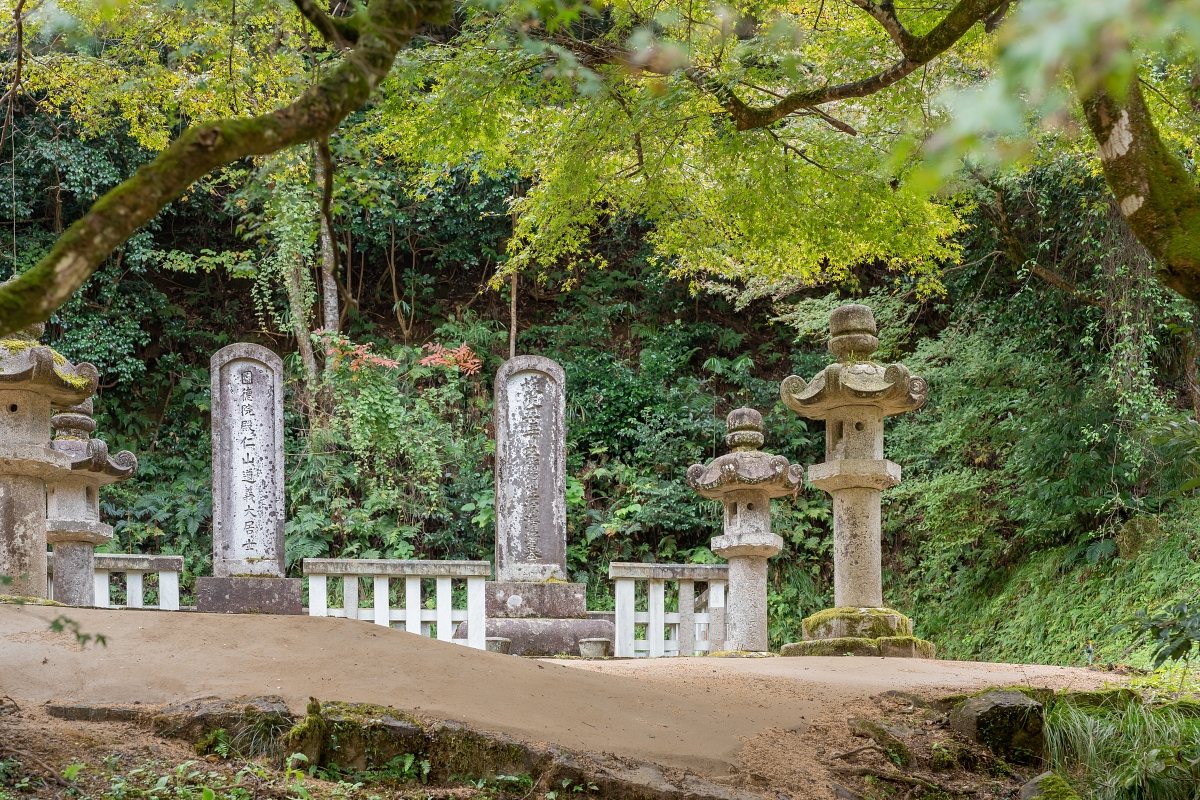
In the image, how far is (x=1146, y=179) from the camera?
4.16m

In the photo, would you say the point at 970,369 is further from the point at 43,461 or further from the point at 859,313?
the point at 43,461

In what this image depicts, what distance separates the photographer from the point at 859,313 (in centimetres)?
804

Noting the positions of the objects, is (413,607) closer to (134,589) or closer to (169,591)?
(169,591)

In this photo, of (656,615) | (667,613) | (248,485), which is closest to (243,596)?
(248,485)

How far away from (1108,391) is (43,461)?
31.9 ft

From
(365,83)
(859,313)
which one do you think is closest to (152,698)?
(365,83)

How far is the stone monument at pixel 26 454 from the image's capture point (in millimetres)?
6973

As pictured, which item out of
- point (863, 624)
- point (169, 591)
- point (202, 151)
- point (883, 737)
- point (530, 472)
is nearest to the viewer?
point (202, 151)

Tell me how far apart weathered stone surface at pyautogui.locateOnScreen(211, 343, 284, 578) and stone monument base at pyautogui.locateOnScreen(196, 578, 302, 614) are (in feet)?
0.85

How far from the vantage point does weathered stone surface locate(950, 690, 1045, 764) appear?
196 inches

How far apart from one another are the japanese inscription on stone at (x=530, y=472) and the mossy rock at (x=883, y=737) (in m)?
3.98

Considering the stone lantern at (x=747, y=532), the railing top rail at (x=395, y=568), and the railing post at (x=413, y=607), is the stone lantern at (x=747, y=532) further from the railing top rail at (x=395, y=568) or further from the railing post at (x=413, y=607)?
the railing post at (x=413, y=607)

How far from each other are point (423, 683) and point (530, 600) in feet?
12.4

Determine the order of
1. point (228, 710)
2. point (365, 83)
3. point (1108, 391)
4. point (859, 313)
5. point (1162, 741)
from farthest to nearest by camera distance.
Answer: point (1108, 391)
point (859, 313)
point (1162, 741)
point (228, 710)
point (365, 83)
